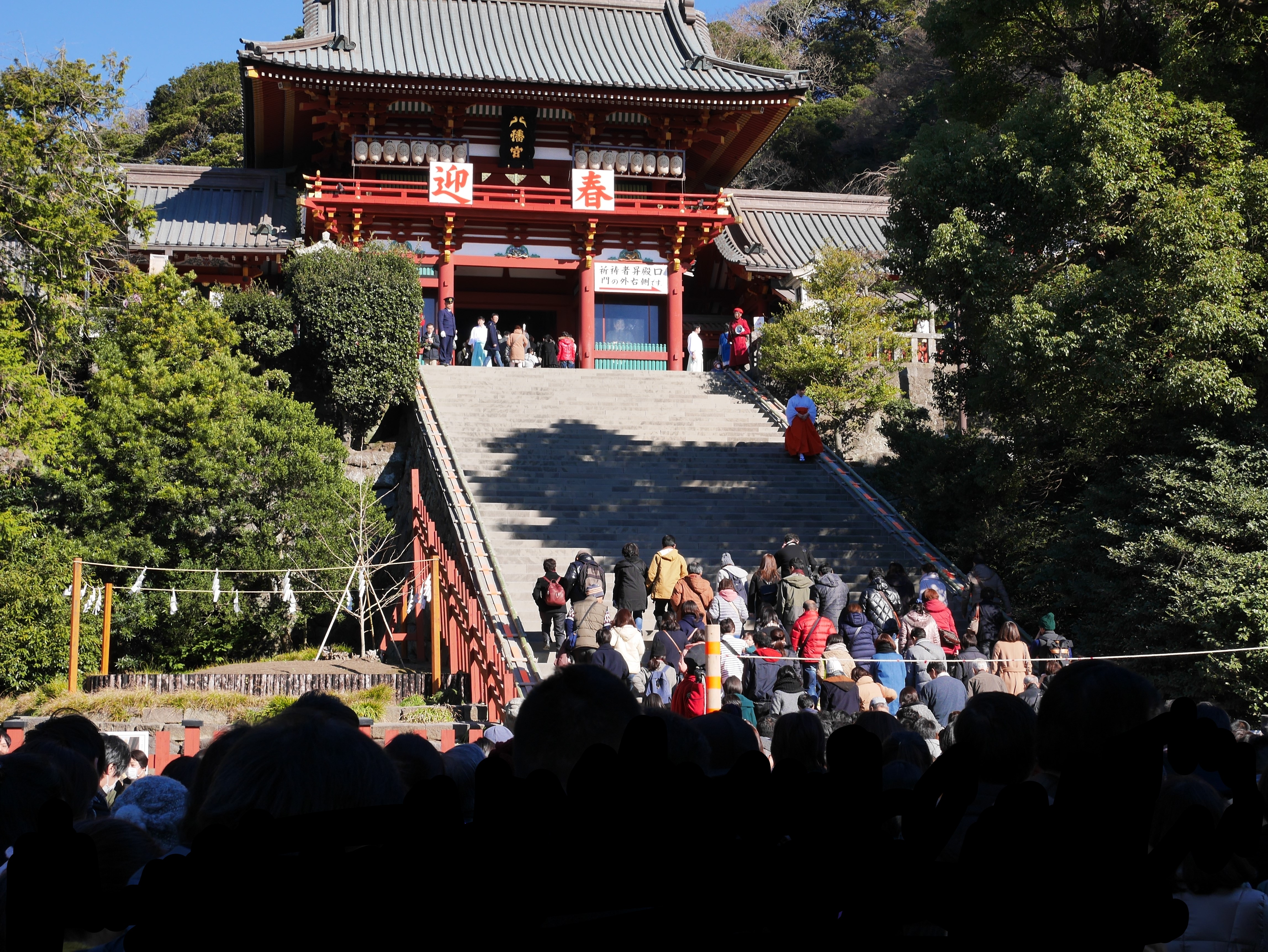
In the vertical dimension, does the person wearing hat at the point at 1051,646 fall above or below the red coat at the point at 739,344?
below

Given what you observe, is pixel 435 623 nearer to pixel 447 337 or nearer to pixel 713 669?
pixel 713 669

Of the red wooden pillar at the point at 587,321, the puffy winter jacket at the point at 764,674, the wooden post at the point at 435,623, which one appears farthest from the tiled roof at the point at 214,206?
the puffy winter jacket at the point at 764,674

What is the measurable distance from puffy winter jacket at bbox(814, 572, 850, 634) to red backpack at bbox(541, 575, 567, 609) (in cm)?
256

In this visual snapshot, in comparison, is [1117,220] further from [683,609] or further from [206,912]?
[206,912]

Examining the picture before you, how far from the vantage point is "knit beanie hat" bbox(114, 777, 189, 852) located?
3.47 metres

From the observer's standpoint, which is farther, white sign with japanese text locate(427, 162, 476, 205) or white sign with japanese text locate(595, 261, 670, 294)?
white sign with japanese text locate(595, 261, 670, 294)

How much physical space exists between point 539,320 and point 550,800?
86.9 ft

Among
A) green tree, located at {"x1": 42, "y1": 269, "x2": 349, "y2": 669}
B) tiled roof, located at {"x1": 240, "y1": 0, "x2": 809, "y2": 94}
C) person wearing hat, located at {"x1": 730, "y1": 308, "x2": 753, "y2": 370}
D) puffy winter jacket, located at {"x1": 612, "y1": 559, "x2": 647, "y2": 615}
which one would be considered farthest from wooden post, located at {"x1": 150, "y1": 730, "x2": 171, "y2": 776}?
tiled roof, located at {"x1": 240, "y1": 0, "x2": 809, "y2": 94}

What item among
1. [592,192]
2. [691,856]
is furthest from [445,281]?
[691,856]

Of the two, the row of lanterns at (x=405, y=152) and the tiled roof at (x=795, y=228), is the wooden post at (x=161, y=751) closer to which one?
the row of lanterns at (x=405, y=152)

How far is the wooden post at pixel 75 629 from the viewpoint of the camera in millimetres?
12883

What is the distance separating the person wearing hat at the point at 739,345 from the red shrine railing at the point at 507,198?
2.47m

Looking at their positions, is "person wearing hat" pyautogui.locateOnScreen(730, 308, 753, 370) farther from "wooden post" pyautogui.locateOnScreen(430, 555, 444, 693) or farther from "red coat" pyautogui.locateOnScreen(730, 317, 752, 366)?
"wooden post" pyautogui.locateOnScreen(430, 555, 444, 693)

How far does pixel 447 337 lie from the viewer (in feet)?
74.8
